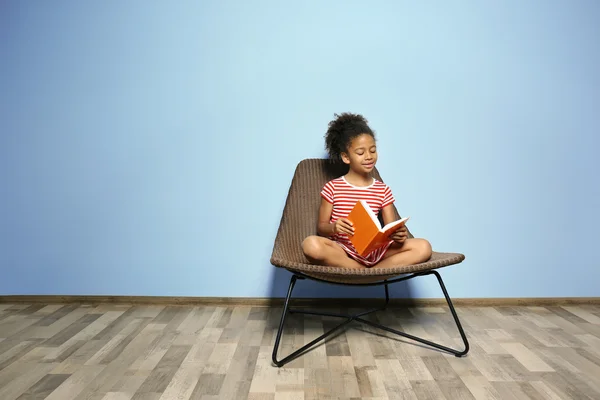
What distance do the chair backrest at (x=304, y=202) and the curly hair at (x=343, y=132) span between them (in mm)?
77

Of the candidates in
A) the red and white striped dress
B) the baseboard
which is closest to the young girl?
the red and white striped dress

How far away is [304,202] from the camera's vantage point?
273cm

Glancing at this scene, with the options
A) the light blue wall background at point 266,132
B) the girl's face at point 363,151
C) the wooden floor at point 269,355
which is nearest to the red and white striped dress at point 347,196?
the girl's face at point 363,151

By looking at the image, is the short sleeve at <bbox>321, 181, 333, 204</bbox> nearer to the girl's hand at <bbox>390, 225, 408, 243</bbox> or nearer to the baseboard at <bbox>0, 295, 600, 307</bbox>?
the girl's hand at <bbox>390, 225, 408, 243</bbox>

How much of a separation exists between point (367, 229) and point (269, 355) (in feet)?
2.00

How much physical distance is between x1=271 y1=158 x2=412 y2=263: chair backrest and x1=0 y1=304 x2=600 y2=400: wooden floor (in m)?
0.40

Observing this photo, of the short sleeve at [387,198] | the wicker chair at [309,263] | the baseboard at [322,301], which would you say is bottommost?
the baseboard at [322,301]

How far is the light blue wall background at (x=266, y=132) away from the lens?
2902 millimetres

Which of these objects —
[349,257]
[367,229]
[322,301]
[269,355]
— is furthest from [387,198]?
[269,355]

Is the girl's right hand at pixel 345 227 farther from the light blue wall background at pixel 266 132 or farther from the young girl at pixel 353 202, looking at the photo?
the light blue wall background at pixel 266 132

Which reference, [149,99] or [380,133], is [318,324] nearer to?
[380,133]

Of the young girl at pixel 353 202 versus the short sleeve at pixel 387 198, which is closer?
the young girl at pixel 353 202

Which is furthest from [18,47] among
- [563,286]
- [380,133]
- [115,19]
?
[563,286]

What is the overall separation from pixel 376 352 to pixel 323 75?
1.37 meters
